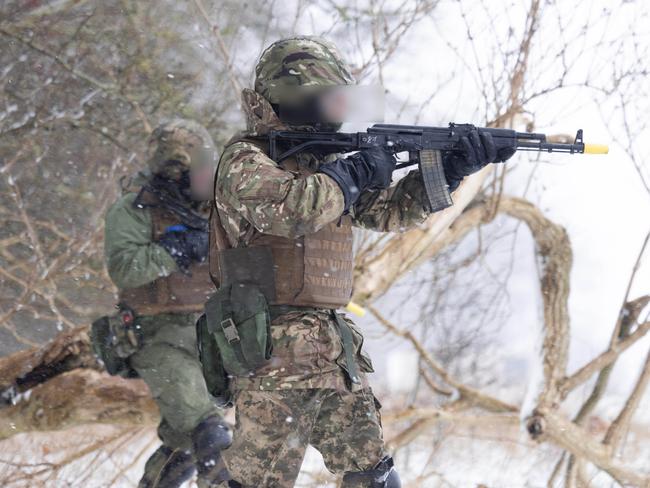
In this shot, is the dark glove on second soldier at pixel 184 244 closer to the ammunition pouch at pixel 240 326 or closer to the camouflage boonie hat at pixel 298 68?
the ammunition pouch at pixel 240 326

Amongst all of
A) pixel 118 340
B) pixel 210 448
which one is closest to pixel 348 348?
pixel 210 448

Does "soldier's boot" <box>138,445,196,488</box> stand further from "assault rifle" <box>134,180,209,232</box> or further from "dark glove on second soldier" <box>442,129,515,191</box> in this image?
"dark glove on second soldier" <box>442,129,515,191</box>

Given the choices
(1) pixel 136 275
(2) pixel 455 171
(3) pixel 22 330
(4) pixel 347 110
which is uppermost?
(4) pixel 347 110

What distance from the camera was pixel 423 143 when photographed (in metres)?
2.36

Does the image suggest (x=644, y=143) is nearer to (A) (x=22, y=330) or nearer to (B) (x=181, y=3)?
(B) (x=181, y=3)

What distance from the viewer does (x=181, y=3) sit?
693cm

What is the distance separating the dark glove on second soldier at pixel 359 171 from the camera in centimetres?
208

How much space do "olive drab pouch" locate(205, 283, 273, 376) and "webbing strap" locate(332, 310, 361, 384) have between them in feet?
0.80

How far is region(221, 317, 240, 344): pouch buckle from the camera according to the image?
2191 millimetres

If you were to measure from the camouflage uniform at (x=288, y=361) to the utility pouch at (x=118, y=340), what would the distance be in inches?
44.7

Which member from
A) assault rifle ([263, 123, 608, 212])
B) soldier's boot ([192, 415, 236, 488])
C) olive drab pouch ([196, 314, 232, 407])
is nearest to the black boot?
soldier's boot ([192, 415, 236, 488])

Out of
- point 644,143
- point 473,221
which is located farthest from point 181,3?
point 644,143

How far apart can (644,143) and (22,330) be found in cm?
665

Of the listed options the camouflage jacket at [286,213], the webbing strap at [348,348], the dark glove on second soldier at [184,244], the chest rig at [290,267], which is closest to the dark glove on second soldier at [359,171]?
the camouflage jacket at [286,213]
